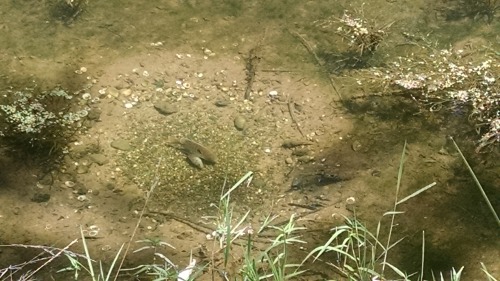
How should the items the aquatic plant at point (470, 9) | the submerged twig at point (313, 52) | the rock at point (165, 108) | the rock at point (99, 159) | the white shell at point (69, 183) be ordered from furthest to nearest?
the aquatic plant at point (470, 9)
the submerged twig at point (313, 52)
the rock at point (165, 108)
the rock at point (99, 159)
the white shell at point (69, 183)

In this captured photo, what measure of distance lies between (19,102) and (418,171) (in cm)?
230

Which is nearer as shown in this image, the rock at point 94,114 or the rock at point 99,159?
the rock at point 99,159

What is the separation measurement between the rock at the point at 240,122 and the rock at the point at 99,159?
2.51 ft

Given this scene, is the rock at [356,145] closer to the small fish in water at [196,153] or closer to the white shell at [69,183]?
the small fish in water at [196,153]

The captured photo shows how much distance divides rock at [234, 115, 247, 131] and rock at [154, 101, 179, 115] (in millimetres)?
361

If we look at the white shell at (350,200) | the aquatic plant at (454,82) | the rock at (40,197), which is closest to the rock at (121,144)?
the rock at (40,197)

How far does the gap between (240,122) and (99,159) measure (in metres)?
0.83

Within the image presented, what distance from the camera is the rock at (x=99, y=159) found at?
3.47 metres

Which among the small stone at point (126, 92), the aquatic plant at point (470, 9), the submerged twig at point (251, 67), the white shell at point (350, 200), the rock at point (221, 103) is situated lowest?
the white shell at point (350, 200)

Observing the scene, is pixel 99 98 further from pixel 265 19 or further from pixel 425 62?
pixel 425 62

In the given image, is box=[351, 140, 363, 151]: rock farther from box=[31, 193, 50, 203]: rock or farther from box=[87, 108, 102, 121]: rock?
box=[31, 193, 50, 203]: rock

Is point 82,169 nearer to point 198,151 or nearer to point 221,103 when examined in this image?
point 198,151

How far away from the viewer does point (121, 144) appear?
3568mm

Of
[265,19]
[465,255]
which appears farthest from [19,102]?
[465,255]
